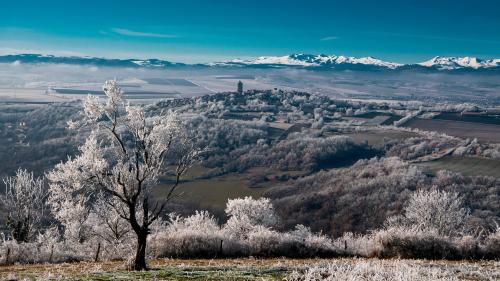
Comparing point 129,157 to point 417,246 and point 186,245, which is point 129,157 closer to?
point 186,245

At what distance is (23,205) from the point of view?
5288 cm

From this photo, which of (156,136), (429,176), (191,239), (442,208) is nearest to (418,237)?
(191,239)

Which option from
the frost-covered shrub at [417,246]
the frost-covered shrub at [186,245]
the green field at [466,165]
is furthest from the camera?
the green field at [466,165]

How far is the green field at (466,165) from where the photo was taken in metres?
150

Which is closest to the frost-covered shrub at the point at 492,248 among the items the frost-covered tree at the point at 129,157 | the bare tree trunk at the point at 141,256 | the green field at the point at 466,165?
the frost-covered tree at the point at 129,157

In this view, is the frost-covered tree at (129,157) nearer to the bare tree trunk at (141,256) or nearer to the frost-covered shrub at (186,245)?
the bare tree trunk at (141,256)

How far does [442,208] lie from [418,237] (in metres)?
39.7

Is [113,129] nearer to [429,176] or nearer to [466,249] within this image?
[466,249]

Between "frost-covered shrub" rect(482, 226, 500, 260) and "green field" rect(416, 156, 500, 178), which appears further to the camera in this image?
"green field" rect(416, 156, 500, 178)

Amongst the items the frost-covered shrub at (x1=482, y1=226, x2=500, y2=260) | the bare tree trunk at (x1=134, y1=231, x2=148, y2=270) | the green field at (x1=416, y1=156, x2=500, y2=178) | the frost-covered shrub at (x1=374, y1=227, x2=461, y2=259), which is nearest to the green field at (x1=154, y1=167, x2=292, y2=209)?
the green field at (x1=416, y1=156, x2=500, y2=178)

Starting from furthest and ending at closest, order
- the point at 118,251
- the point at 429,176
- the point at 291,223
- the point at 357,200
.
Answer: the point at 429,176 < the point at 357,200 < the point at 291,223 < the point at 118,251

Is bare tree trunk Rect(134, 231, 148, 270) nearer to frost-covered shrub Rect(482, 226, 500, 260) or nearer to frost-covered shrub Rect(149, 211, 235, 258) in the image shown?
frost-covered shrub Rect(149, 211, 235, 258)

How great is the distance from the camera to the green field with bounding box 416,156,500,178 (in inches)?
5906

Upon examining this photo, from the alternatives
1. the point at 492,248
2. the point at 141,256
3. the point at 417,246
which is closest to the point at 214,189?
the point at 417,246
